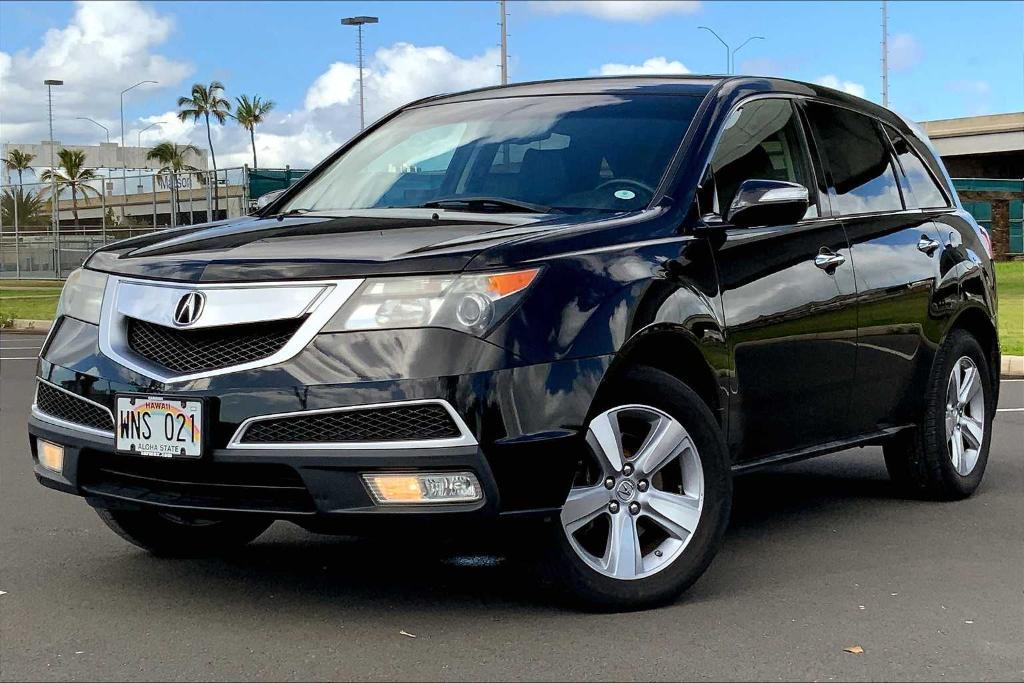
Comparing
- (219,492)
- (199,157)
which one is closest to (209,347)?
(219,492)

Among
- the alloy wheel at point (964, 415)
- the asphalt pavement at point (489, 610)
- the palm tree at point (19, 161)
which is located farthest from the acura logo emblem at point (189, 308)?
the palm tree at point (19, 161)

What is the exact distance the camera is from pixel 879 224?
636cm

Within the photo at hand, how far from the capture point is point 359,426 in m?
4.30

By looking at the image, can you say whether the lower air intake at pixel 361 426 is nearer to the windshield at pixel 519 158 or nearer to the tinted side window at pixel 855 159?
the windshield at pixel 519 158

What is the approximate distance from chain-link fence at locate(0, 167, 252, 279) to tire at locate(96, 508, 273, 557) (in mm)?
33968

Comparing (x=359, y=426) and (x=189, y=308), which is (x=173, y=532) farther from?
(x=359, y=426)

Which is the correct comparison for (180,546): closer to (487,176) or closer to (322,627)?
(322,627)

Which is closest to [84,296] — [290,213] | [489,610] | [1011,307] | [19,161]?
[290,213]

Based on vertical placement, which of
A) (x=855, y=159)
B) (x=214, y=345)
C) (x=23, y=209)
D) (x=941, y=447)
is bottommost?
(x=23, y=209)

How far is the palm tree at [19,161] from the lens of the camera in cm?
10462

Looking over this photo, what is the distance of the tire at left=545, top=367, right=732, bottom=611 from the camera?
4617 mm

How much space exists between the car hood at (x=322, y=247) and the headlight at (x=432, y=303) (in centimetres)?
4

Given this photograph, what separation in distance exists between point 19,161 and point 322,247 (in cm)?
10659

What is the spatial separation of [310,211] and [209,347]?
4.65 ft
